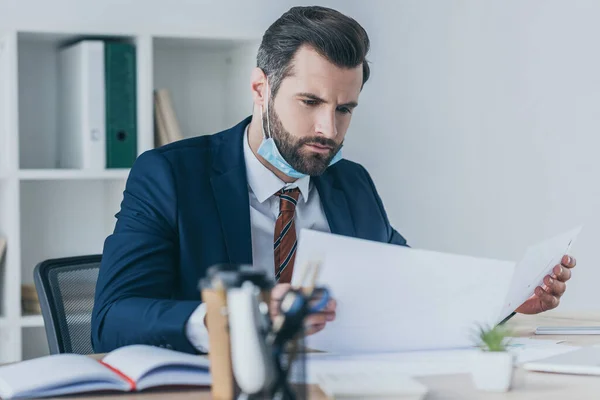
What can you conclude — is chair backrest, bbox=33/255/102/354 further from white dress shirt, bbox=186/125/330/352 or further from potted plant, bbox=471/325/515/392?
potted plant, bbox=471/325/515/392

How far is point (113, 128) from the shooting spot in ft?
8.65

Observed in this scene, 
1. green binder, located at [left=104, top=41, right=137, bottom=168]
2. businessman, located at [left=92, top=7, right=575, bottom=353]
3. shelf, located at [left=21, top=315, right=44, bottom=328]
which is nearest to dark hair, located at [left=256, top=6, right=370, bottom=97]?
businessman, located at [left=92, top=7, right=575, bottom=353]

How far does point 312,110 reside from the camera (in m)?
1.87

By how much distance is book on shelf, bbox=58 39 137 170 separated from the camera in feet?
8.50

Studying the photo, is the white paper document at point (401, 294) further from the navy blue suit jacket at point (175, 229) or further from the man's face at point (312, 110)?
the man's face at point (312, 110)

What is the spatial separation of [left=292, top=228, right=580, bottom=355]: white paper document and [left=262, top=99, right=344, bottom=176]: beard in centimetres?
49

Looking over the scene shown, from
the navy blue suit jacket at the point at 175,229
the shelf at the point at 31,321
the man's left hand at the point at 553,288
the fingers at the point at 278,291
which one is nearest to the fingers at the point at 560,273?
the man's left hand at the point at 553,288

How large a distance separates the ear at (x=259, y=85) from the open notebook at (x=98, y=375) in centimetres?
86

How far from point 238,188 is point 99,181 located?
3.81 feet

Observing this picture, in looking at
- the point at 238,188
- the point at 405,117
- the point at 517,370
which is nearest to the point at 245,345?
the point at 517,370

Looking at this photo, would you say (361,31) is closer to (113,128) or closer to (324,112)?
(324,112)

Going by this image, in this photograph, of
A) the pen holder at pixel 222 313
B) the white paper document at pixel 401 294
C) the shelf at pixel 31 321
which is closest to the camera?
the pen holder at pixel 222 313

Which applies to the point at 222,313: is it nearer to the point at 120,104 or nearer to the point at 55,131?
the point at 120,104

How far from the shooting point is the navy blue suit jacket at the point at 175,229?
5.16ft
